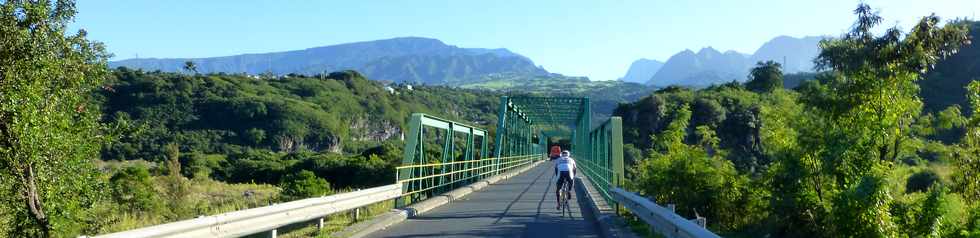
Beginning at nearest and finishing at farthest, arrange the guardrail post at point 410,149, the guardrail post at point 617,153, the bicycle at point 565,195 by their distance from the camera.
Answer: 1. the bicycle at point 565,195
2. the guardrail post at point 617,153
3. the guardrail post at point 410,149

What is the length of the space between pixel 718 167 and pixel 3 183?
12.0 m

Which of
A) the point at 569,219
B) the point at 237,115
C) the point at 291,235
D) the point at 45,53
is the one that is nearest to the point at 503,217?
the point at 569,219

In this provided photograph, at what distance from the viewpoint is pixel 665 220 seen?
30.5 feet

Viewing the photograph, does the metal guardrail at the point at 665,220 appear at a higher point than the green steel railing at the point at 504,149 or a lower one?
lower

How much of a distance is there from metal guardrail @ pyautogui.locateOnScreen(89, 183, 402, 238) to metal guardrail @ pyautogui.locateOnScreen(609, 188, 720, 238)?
441 centimetres

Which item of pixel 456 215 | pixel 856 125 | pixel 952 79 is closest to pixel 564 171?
pixel 456 215

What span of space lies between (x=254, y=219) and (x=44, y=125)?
409cm

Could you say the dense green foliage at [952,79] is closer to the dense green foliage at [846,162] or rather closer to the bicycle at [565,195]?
the dense green foliage at [846,162]

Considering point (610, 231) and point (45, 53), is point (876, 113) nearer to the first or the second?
point (610, 231)

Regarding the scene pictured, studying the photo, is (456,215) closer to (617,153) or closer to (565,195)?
(565,195)

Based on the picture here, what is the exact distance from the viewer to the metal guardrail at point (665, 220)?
768 cm

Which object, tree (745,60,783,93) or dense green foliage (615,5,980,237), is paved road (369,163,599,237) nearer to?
dense green foliage (615,5,980,237)

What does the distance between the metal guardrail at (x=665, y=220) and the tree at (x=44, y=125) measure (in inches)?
312

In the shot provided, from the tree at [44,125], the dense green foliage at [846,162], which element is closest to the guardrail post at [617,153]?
the dense green foliage at [846,162]
